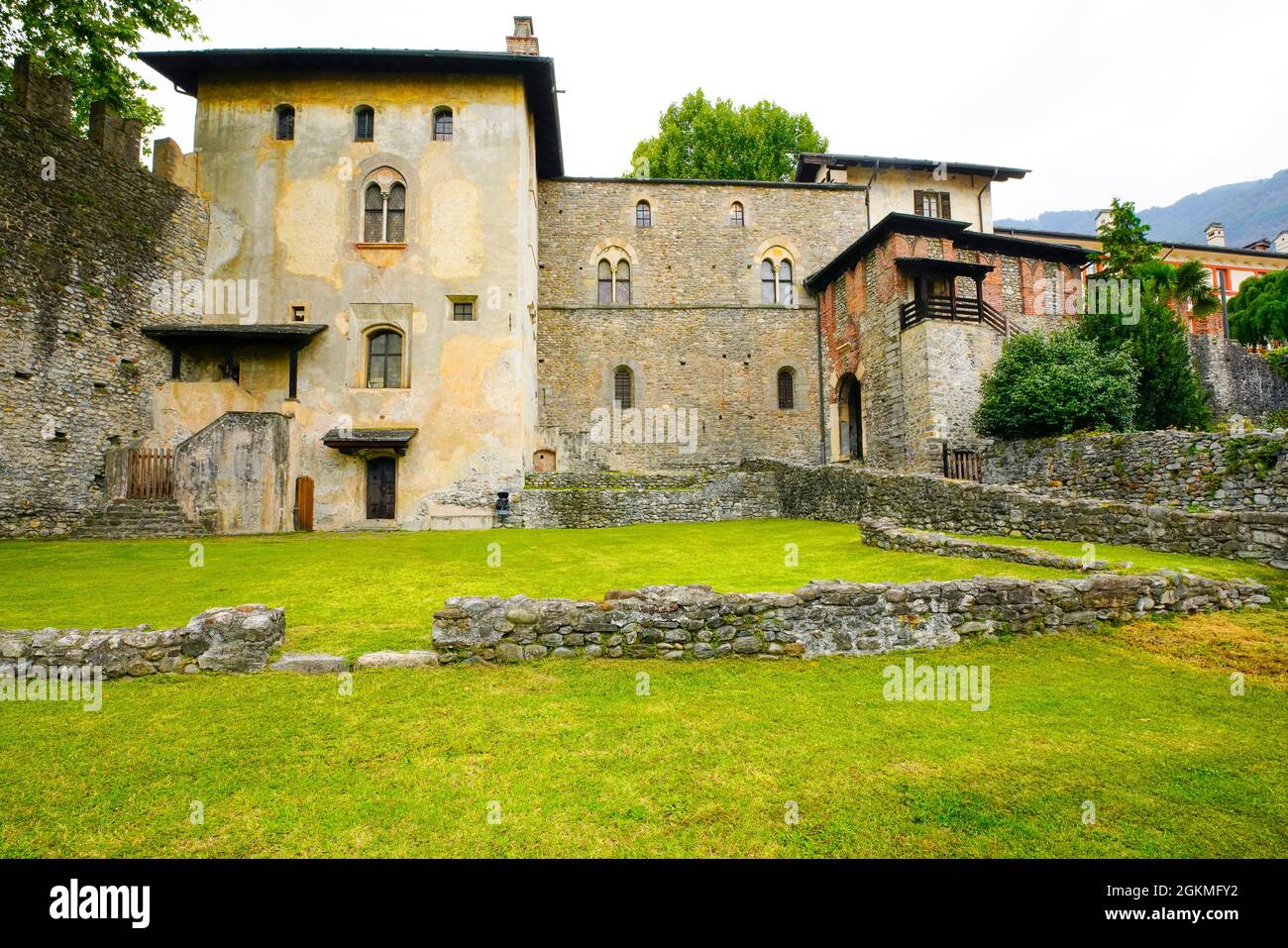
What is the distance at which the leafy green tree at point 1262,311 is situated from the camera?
35812mm

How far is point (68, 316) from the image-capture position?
1855cm

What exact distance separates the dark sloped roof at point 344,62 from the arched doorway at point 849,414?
767 inches

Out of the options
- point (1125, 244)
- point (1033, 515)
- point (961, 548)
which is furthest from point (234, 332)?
point (1125, 244)

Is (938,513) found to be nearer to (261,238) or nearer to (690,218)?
(690,218)

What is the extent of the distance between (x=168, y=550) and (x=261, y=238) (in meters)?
13.9

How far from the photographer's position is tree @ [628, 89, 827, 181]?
42.4m

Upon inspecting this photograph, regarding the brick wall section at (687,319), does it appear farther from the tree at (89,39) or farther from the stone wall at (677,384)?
the tree at (89,39)

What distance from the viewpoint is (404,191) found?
77.2ft

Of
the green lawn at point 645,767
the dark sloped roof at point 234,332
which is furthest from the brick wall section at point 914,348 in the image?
the dark sloped roof at point 234,332

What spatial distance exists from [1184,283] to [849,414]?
1752cm

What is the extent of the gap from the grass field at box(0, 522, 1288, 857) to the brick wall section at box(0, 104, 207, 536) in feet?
45.5

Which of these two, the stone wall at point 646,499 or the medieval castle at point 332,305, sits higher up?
the medieval castle at point 332,305
